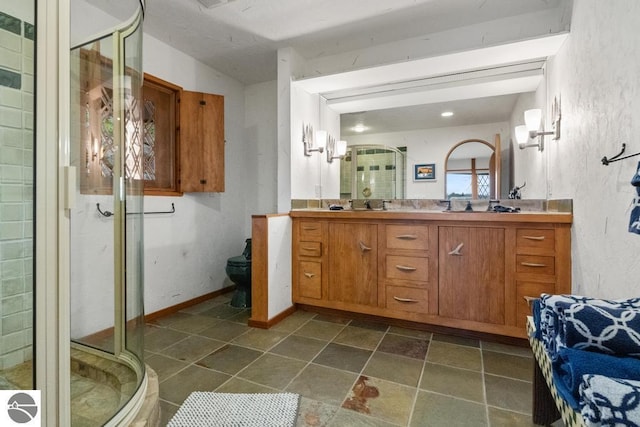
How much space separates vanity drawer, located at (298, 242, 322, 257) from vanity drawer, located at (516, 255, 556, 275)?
1.52 m

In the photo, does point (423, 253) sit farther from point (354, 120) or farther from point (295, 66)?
point (295, 66)

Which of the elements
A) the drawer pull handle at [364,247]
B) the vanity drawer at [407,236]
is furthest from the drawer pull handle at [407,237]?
the drawer pull handle at [364,247]

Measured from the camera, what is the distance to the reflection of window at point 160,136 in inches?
108

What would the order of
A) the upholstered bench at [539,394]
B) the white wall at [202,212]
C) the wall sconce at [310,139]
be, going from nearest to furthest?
the upholstered bench at [539,394]
the white wall at [202,212]
the wall sconce at [310,139]

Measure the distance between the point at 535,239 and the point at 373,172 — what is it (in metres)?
1.48

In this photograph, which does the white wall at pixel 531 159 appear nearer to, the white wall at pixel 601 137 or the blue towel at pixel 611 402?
the white wall at pixel 601 137

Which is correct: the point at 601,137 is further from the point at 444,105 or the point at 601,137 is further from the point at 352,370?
the point at 352,370

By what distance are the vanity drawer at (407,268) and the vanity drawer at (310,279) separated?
0.64 metres

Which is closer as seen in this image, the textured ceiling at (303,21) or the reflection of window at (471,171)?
the textured ceiling at (303,21)

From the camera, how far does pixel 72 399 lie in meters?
1.03

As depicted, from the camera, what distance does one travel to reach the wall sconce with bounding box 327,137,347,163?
3164 millimetres

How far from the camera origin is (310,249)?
9.02ft

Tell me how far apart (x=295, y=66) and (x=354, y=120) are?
79 centimetres

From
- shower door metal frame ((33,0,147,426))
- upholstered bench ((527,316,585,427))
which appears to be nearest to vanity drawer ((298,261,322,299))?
upholstered bench ((527,316,585,427))
